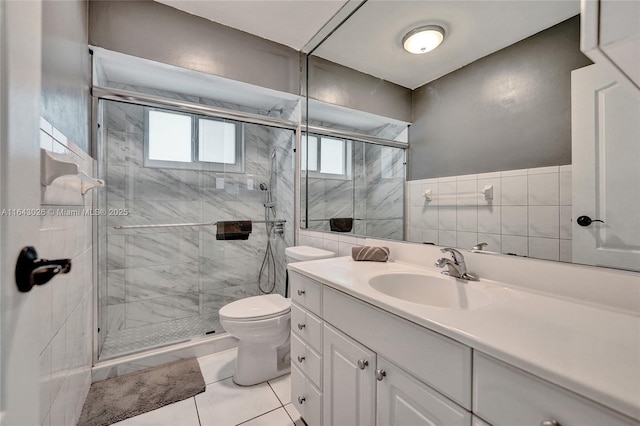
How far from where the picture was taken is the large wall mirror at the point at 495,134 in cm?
75

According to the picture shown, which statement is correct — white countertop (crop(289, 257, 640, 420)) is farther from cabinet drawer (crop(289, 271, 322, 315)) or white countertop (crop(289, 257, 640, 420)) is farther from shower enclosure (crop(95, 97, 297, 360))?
shower enclosure (crop(95, 97, 297, 360))

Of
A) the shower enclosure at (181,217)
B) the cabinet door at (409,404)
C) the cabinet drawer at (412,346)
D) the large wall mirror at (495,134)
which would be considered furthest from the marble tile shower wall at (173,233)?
the cabinet door at (409,404)

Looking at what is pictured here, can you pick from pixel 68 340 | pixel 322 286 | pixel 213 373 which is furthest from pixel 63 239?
pixel 213 373

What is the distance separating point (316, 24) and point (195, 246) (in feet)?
6.88

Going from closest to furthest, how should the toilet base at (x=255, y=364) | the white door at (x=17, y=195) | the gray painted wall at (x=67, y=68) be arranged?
the white door at (x=17, y=195) → the gray painted wall at (x=67, y=68) → the toilet base at (x=255, y=364)

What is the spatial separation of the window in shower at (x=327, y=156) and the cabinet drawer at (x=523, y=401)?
1.59 metres

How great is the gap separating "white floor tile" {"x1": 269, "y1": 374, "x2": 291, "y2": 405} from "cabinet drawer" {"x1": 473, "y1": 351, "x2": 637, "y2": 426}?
49.4 inches

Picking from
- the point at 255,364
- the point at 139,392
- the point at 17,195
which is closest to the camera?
the point at 17,195

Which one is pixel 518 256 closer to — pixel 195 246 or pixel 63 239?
pixel 63 239

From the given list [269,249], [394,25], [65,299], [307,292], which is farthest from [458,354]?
[269,249]

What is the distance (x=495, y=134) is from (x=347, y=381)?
110 centimetres

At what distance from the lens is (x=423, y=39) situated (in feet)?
4.31

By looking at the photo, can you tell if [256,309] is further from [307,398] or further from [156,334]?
[156,334]

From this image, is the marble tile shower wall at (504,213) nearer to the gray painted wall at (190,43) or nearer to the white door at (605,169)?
the white door at (605,169)
